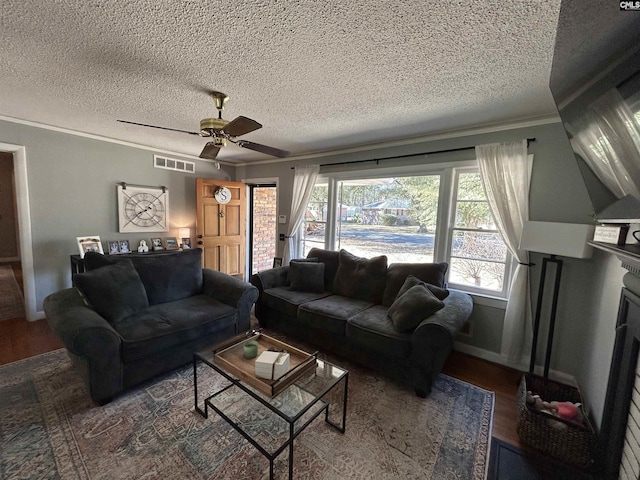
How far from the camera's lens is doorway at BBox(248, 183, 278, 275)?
5402mm

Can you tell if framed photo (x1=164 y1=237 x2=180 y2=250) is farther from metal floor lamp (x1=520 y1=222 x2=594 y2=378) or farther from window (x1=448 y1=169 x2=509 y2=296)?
metal floor lamp (x1=520 y1=222 x2=594 y2=378)

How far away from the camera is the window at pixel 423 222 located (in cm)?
283

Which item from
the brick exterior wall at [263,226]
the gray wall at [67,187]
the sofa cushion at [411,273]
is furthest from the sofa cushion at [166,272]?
the brick exterior wall at [263,226]

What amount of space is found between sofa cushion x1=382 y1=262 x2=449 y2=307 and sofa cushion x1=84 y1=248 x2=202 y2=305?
7.04 feet

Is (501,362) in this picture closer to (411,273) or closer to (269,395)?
(411,273)

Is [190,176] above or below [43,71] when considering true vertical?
below

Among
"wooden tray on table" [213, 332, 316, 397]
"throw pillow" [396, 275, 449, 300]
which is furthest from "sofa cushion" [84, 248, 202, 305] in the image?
"throw pillow" [396, 275, 449, 300]

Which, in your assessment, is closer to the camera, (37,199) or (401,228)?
(37,199)

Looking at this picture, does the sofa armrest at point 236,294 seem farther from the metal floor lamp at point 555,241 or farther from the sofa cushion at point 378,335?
the metal floor lamp at point 555,241

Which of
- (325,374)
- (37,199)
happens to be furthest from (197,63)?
(37,199)

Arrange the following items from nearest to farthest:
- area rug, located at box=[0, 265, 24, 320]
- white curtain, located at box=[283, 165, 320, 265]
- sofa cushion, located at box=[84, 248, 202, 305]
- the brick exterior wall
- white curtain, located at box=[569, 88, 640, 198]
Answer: white curtain, located at box=[569, 88, 640, 198]
sofa cushion, located at box=[84, 248, 202, 305]
area rug, located at box=[0, 265, 24, 320]
white curtain, located at box=[283, 165, 320, 265]
the brick exterior wall

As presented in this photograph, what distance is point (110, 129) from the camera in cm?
325

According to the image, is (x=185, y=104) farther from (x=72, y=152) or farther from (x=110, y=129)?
(x=72, y=152)

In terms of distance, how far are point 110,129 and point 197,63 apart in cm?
236
